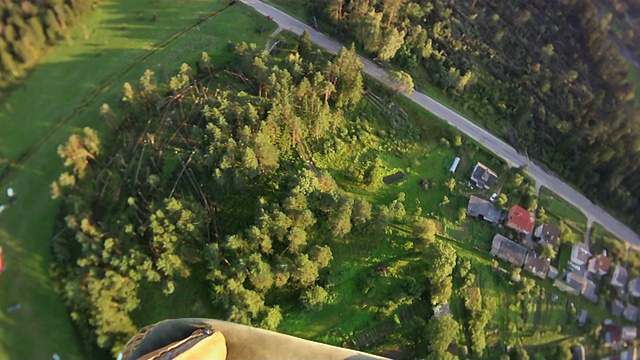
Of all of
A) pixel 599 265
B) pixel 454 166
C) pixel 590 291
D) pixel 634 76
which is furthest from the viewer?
pixel 634 76

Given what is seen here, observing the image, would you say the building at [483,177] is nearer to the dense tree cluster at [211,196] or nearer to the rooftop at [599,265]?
the dense tree cluster at [211,196]

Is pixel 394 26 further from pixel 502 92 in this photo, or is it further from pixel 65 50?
pixel 65 50

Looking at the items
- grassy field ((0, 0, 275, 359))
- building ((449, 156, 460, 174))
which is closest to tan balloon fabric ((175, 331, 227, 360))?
grassy field ((0, 0, 275, 359))

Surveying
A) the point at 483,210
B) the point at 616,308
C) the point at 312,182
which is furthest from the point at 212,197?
the point at 616,308

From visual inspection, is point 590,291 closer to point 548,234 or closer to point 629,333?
point 629,333

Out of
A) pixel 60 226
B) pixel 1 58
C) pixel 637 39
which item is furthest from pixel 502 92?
pixel 1 58
